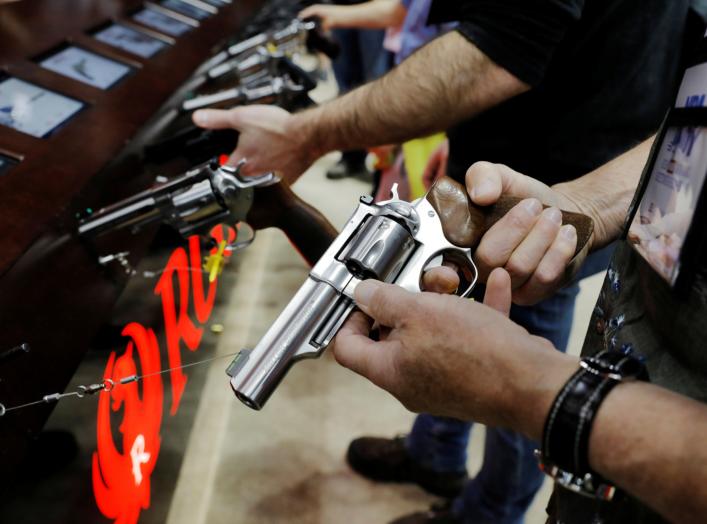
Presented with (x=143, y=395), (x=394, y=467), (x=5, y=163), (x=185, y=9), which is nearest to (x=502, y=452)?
(x=394, y=467)

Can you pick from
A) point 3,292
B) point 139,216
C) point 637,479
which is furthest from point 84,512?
point 637,479

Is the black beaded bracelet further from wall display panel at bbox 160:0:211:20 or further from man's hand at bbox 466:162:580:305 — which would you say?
wall display panel at bbox 160:0:211:20

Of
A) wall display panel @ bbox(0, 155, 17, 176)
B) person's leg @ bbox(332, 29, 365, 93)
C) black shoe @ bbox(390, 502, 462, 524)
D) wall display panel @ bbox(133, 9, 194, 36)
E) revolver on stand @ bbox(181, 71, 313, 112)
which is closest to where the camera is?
wall display panel @ bbox(0, 155, 17, 176)

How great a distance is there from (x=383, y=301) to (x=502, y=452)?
67cm

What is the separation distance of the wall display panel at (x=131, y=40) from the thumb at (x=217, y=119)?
0.42 metres

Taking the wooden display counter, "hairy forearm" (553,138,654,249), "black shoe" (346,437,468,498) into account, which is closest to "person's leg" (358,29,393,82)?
the wooden display counter

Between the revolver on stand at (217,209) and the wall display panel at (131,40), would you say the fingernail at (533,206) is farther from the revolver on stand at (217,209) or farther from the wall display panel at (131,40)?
the wall display panel at (131,40)

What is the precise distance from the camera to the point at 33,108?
1.01 m

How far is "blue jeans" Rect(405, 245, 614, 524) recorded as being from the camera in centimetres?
97

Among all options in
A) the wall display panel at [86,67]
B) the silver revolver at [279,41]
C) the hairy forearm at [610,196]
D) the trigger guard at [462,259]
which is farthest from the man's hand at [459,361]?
the silver revolver at [279,41]

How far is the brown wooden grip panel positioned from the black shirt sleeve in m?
0.27

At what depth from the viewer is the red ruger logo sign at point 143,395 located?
75 cm

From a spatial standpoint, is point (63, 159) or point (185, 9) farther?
point (185, 9)

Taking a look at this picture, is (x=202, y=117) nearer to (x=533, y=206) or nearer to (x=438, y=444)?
(x=533, y=206)
